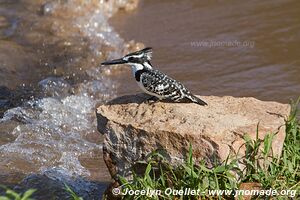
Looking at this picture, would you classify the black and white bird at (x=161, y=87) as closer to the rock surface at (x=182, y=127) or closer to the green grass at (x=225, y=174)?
the rock surface at (x=182, y=127)

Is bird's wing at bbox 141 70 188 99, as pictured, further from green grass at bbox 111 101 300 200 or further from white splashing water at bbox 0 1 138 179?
white splashing water at bbox 0 1 138 179

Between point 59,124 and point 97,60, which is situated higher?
point 97,60

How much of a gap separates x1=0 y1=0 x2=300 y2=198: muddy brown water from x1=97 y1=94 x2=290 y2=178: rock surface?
1.10 metres

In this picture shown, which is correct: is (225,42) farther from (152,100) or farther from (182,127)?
(182,127)

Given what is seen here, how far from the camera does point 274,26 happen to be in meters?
9.39

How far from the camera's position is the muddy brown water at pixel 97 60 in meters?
6.96

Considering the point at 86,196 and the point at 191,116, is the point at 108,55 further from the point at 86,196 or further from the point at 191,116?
the point at 191,116

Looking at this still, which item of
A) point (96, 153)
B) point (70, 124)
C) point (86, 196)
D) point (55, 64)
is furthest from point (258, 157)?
point (55, 64)

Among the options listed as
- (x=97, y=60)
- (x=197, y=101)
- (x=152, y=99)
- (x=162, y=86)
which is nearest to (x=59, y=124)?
(x=97, y=60)

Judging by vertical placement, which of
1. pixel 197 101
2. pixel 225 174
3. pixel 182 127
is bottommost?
pixel 225 174

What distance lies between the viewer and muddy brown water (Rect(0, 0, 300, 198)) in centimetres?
696

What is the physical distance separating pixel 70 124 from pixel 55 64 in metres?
1.95

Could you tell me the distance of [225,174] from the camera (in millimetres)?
4637

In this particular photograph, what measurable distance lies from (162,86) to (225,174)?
1.06 m
